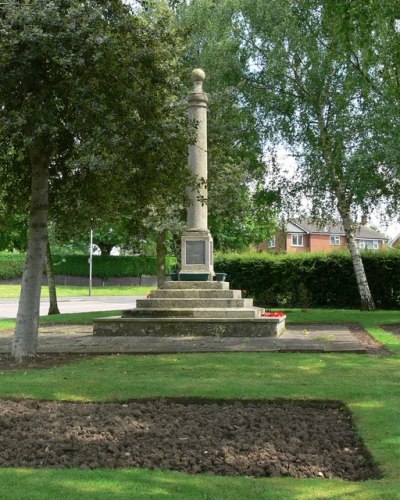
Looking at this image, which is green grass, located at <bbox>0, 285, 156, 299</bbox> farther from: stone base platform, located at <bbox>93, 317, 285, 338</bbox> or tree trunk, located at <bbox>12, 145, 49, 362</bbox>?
tree trunk, located at <bbox>12, 145, 49, 362</bbox>

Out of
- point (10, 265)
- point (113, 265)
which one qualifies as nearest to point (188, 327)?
point (113, 265)

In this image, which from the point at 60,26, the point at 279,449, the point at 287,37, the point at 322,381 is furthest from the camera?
the point at 287,37

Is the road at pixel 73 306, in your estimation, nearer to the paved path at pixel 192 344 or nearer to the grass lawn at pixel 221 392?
the paved path at pixel 192 344

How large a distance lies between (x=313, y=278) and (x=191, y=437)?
882 inches

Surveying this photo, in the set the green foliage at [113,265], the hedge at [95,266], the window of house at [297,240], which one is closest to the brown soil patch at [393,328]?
the hedge at [95,266]

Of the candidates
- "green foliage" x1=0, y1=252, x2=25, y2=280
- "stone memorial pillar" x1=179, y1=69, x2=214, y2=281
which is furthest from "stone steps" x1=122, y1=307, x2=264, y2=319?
"green foliage" x1=0, y1=252, x2=25, y2=280

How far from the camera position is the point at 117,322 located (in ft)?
48.2

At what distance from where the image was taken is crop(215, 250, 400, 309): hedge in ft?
87.1

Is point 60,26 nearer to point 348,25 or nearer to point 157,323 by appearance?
point 348,25

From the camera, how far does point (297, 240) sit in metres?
76.3

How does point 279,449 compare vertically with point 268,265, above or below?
below

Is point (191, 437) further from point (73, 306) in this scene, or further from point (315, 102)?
point (73, 306)

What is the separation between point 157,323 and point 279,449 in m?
9.48

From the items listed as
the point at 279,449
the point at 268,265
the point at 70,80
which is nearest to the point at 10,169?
the point at 70,80
